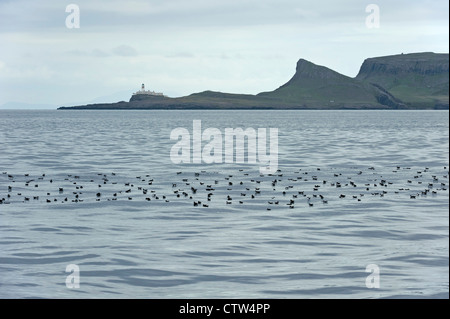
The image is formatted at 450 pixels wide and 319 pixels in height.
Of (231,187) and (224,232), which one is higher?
(231,187)

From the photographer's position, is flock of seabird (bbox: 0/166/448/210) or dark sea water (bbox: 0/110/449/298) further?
flock of seabird (bbox: 0/166/448/210)

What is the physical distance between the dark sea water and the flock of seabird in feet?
0.35

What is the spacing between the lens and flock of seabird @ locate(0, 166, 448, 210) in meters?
33.3

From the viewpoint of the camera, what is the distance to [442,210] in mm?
29859

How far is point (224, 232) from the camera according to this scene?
2498 centimetres

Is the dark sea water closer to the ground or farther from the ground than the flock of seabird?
closer to the ground

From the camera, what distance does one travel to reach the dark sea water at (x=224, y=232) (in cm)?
1788

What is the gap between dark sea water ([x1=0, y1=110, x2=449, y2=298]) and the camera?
1788 cm

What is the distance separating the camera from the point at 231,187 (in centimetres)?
3828

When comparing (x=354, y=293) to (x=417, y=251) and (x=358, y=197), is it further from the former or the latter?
(x=358, y=197)

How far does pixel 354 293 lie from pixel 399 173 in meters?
29.3

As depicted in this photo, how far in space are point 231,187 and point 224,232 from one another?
43.8 ft

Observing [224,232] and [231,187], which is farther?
[231,187]

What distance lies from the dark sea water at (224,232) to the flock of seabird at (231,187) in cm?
11
